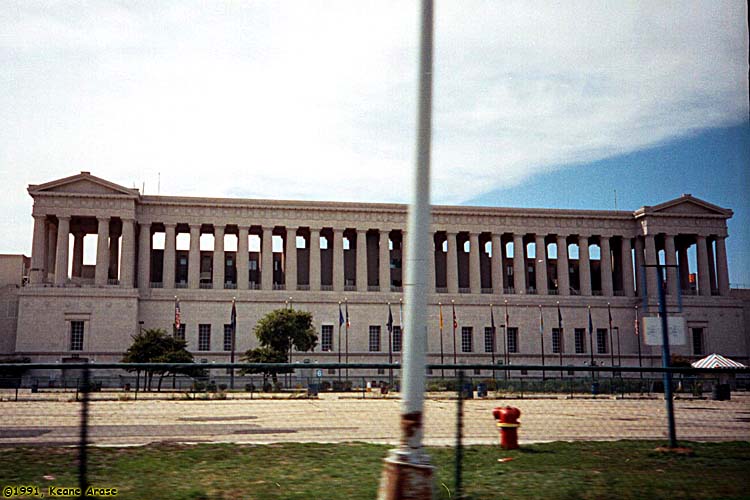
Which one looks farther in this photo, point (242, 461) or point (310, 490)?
point (242, 461)

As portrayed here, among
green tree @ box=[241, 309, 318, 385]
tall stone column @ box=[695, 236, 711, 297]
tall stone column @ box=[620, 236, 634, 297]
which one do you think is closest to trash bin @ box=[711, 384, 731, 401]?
green tree @ box=[241, 309, 318, 385]

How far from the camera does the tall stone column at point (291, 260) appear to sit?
95.1m

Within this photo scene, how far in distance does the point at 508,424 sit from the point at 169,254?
276 ft

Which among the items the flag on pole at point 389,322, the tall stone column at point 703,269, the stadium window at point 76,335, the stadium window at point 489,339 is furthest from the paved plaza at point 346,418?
the tall stone column at point 703,269

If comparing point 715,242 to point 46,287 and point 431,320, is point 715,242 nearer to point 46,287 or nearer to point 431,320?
point 431,320

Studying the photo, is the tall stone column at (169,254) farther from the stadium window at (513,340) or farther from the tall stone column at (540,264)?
the tall stone column at (540,264)

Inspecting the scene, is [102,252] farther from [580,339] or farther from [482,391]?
[482,391]

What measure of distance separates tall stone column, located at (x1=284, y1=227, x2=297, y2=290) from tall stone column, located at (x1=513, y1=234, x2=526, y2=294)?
30.1 meters

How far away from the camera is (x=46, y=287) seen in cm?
8638

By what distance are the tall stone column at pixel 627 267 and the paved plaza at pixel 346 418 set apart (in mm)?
91913

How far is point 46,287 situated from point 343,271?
122 ft

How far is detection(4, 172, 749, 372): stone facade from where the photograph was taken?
88250 millimetres

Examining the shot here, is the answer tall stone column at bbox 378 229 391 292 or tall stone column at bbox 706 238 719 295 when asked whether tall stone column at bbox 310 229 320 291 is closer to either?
tall stone column at bbox 378 229 391 292

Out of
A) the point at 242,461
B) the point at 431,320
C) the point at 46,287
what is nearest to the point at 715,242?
the point at 431,320
